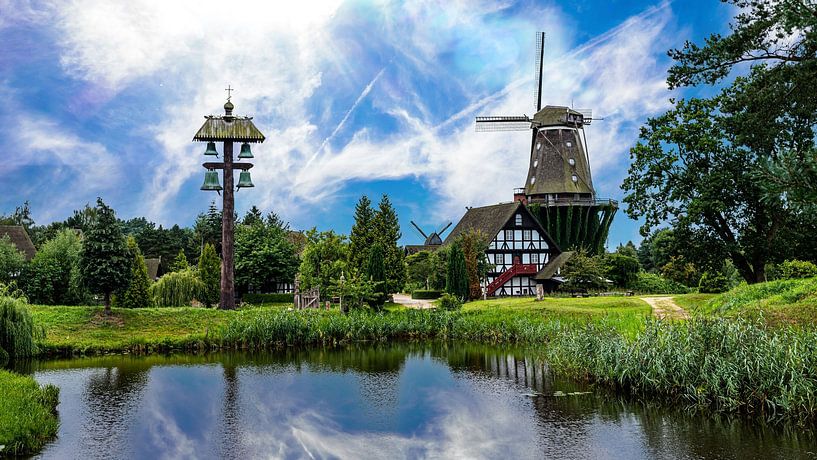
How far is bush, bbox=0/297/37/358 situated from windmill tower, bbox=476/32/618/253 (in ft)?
115

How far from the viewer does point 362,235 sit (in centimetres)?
4031

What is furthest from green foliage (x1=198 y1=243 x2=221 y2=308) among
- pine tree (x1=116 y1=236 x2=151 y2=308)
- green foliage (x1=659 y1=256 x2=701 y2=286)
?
green foliage (x1=659 y1=256 x2=701 y2=286)

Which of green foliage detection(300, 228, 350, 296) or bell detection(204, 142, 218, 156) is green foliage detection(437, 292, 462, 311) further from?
bell detection(204, 142, 218, 156)

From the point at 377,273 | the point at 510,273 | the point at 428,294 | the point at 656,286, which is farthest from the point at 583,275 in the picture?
the point at 377,273

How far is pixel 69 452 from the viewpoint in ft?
36.9

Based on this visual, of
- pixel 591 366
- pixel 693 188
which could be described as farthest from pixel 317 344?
pixel 693 188

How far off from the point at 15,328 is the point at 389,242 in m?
23.1

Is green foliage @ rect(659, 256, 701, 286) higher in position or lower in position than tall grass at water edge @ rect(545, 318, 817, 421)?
higher

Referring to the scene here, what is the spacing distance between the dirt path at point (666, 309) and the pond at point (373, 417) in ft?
21.5

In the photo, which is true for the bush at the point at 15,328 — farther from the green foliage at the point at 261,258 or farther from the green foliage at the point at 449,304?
the green foliage at the point at 261,258

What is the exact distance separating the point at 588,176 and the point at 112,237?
34.8 metres

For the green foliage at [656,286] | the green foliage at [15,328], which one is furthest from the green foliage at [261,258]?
the green foliage at [656,286]

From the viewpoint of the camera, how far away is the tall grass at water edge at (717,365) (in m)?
12.1

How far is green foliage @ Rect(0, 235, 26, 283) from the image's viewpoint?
34562mm
